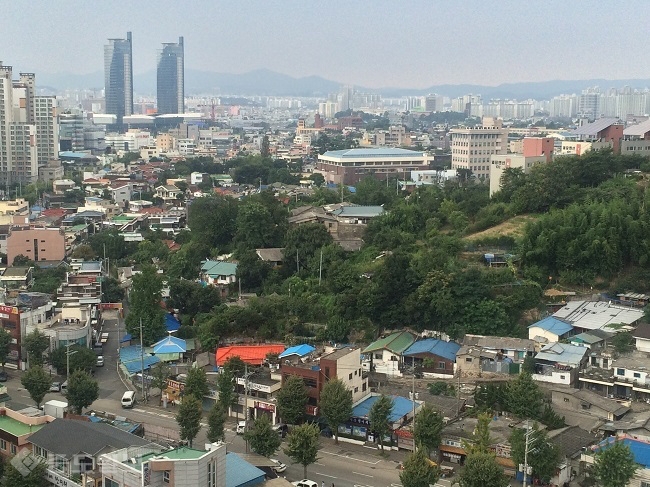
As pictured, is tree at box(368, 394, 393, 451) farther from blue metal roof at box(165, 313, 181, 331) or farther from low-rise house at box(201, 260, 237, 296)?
low-rise house at box(201, 260, 237, 296)

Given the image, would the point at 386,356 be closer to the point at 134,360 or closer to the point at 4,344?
the point at 134,360

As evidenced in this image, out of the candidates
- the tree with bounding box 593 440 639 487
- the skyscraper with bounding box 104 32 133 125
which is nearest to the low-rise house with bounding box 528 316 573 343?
the tree with bounding box 593 440 639 487

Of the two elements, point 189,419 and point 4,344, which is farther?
point 4,344

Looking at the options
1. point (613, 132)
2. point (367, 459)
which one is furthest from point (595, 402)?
point (613, 132)

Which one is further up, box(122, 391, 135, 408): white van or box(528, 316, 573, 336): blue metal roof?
box(528, 316, 573, 336): blue metal roof

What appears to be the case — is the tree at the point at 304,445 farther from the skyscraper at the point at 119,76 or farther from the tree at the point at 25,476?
the skyscraper at the point at 119,76

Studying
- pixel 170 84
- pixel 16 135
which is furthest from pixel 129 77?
pixel 16 135
